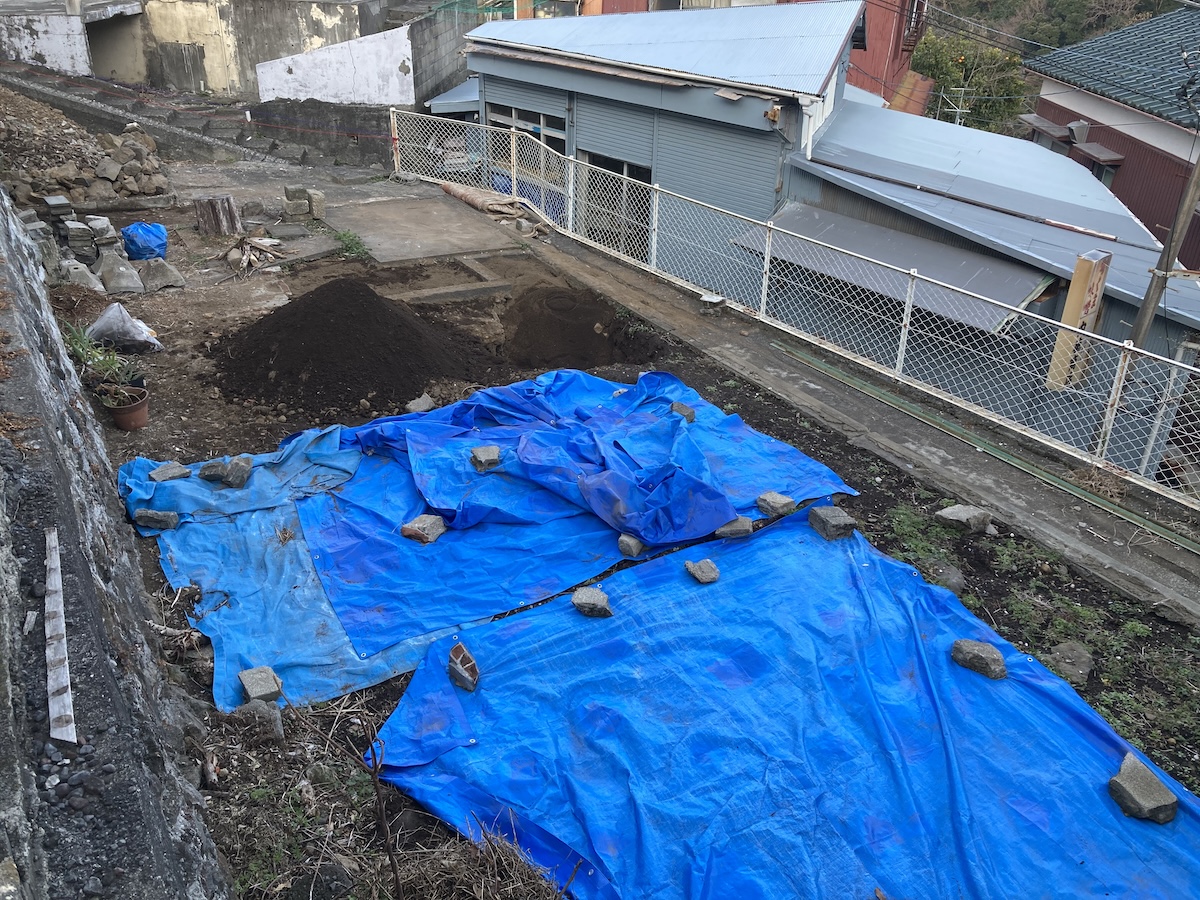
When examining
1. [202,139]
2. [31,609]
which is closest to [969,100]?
[202,139]

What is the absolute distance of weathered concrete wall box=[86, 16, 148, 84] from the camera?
1886 centimetres

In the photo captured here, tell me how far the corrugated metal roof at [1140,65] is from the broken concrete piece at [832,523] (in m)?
9.26

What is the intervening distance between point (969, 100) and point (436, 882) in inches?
971

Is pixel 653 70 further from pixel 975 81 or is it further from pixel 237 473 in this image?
pixel 975 81

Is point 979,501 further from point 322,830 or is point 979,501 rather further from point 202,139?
point 202,139

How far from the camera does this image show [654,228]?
35.6 feet

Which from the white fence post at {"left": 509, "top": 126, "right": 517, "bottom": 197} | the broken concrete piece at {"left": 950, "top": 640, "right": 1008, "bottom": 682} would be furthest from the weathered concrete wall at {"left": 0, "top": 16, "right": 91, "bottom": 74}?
the broken concrete piece at {"left": 950, "top": 640, "right": 1008, "bottom": 682}

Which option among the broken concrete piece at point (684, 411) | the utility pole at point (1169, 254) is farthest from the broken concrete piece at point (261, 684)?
the utility pole at point (1169, 254)

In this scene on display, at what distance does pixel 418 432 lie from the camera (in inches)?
277

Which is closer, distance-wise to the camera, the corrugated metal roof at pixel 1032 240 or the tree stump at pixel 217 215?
the corrugated metal roof at pixel 1032 240

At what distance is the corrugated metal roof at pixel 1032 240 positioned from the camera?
900 cm

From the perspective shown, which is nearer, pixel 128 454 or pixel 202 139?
pixel 128 454

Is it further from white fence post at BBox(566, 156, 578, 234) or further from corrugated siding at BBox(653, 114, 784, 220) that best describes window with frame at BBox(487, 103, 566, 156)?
white fence post at BBox(566, 156, 578, 234)

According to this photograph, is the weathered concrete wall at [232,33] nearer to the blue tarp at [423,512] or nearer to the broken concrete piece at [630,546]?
the blue tarp at [423,512]
